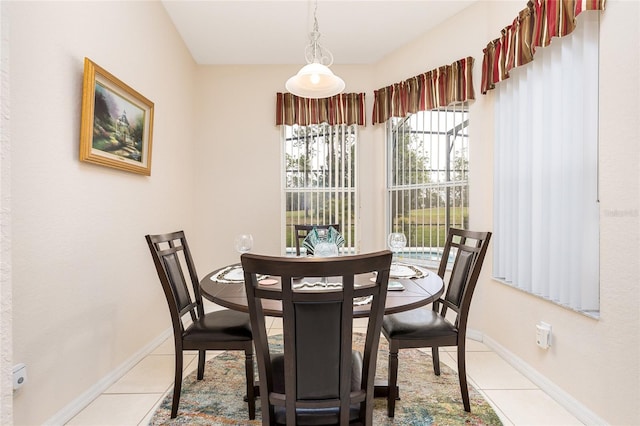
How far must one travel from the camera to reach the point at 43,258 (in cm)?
156

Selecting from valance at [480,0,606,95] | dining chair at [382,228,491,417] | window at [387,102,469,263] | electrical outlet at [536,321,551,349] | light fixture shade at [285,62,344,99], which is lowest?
electrical outlet at [536,321,551,349]

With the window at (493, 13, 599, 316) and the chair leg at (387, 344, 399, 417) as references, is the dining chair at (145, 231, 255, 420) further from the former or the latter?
the window at (493, 13, 599, 316)

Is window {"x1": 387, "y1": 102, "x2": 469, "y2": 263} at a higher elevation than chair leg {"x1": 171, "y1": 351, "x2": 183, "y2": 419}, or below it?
higher

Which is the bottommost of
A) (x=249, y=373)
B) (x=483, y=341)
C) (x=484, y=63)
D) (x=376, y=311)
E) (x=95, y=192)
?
(x=483, y=341)

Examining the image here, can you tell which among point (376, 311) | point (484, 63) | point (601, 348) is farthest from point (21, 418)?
point (484, 63)

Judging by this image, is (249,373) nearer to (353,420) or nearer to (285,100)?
(353,420)

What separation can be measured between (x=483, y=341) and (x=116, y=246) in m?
2.97

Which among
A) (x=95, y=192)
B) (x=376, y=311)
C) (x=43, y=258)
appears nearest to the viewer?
(x=376, y=311)

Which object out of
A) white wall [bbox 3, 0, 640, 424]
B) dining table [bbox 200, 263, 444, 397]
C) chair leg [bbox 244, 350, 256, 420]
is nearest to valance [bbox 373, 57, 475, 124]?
white wall [bbox 3, 0, 640, 424]

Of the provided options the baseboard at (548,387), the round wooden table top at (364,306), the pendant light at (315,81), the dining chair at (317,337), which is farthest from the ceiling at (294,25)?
the baseboard at (548,387)

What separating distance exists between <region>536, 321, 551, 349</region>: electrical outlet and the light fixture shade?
206cm

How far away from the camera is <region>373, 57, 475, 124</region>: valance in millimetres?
2791

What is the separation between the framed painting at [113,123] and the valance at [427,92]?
2361 mm

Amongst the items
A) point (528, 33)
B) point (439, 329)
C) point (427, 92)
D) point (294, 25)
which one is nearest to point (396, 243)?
point (439, 329)
